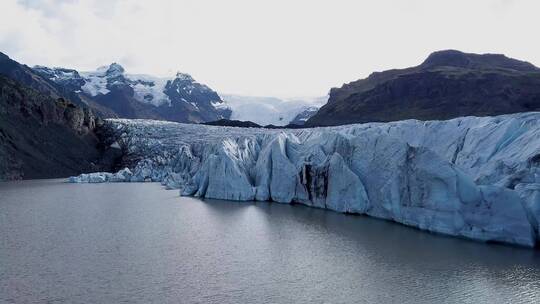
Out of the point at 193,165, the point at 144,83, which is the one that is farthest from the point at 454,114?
the point at 144,83

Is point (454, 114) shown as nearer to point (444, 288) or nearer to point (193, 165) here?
point (193, 165)

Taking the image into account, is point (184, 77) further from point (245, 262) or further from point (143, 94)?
point (245, 262)

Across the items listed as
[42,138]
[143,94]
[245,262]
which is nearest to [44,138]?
[42,138]

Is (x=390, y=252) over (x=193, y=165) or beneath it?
beneath

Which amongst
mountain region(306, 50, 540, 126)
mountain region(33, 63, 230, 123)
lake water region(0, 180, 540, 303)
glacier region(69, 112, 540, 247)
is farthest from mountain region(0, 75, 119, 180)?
mountain region(33, 63, 230, 123)

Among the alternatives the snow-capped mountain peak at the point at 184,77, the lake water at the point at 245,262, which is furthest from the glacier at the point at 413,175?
the snow-capped mountain peak at the point at 184,77

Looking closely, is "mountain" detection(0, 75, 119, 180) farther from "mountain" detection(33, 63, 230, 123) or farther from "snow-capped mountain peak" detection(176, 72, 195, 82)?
"snow-capped mountain peak" detection(176, 72, 195, 82)

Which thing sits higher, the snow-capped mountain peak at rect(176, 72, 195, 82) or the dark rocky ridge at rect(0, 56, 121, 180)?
the snow-capped mountain peak at rect(176, 72, 195, 82)
